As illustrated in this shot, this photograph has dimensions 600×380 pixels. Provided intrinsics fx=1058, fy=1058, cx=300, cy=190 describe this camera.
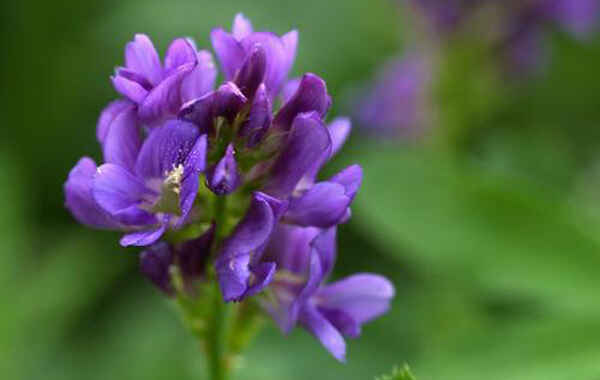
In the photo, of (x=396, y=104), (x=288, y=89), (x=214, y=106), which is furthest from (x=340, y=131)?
(x=396, y=104)

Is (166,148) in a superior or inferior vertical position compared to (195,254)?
superior

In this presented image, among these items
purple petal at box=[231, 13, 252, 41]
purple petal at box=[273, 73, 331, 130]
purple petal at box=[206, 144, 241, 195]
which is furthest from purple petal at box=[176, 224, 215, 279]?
purple petal at box=[231, 13, 252, 41]

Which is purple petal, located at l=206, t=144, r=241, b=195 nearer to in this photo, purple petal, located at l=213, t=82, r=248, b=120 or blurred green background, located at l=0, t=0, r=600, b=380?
purple petal, located at l=213, t=82, r=248, b=120

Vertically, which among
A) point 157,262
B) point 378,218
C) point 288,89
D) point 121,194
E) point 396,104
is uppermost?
point 288,89

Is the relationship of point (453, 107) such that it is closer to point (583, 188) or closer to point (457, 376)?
point (583, 188)

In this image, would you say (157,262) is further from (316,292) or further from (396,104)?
(396,104)

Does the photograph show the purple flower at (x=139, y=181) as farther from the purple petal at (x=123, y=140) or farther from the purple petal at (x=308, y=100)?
the purple petal at (x=308, y=100)
